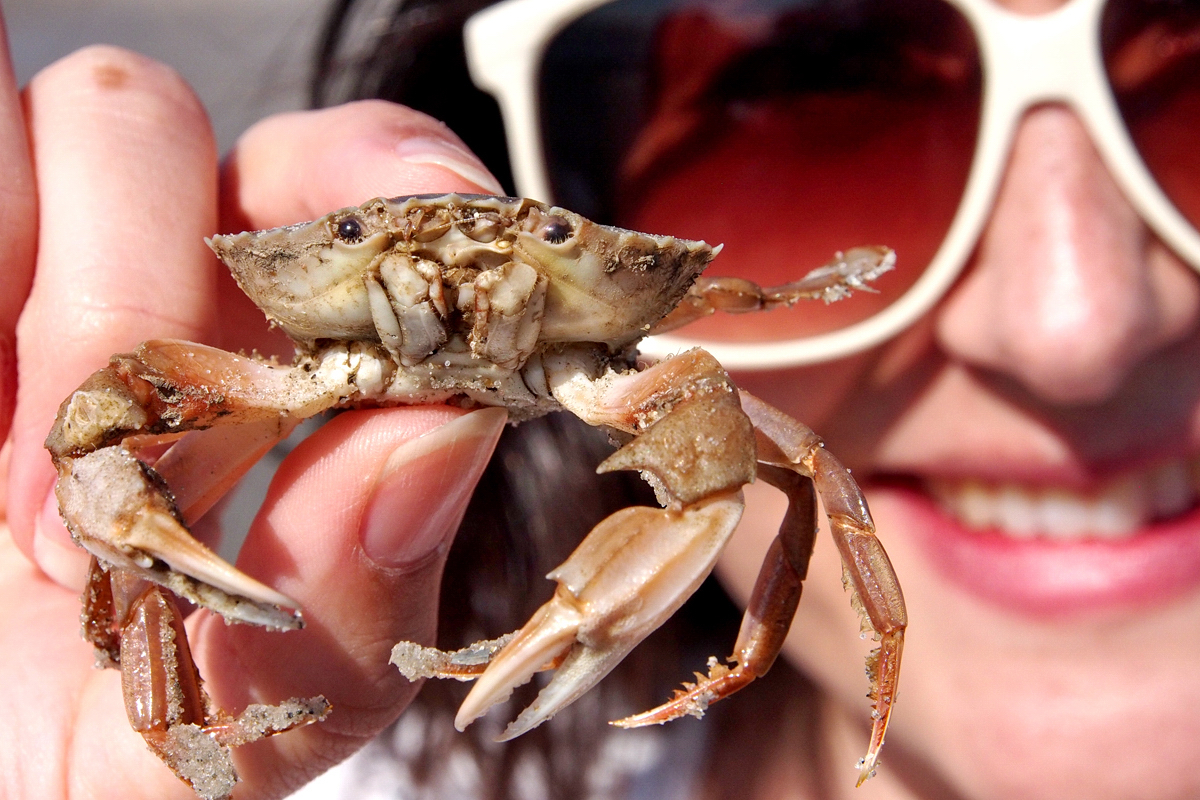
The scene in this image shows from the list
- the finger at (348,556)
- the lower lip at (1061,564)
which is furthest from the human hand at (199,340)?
the lower lip at (1061,564)

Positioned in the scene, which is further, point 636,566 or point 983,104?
point 983,104

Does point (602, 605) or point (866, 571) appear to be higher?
point (602, 605)

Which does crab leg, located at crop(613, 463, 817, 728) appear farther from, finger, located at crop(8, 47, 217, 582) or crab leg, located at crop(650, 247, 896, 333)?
finger, located at crop(8, 47, 217, 582)

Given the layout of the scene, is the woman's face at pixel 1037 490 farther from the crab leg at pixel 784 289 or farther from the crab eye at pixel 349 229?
the crab eye at pixel 349 229

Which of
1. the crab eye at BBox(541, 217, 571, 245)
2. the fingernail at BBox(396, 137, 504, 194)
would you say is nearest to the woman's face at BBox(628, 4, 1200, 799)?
the fingernail at BBox(396, 137, 504, 194)

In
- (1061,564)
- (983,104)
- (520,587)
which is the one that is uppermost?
(983,104)

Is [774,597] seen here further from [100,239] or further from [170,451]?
[100,239]

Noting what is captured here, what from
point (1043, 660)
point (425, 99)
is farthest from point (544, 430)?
point (1043, 660)

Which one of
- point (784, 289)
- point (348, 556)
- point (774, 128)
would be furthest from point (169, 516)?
point (774, 128)
